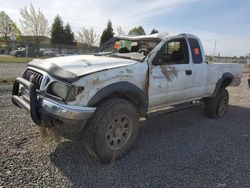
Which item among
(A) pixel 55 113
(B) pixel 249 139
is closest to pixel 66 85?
(A) pixel 55 113

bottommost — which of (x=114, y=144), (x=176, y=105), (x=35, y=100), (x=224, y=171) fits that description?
(x=224, y=171)

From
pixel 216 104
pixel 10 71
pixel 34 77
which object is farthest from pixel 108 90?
pixel 10 71

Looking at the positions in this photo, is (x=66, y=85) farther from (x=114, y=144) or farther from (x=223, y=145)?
(x=223, y=145)

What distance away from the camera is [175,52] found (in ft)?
15.2

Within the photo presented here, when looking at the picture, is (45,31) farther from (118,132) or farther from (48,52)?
(118,132)

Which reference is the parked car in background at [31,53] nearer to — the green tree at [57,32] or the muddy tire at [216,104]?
the green tree at [57,32]

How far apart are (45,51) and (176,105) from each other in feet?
94.9

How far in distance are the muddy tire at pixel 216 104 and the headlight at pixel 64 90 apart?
3.91 m

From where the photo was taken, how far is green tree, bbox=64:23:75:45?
50281 millimetres

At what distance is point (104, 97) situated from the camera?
3.11m

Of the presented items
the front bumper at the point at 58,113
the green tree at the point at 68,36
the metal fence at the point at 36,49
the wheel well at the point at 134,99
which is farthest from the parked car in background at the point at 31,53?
the front bumper at the point at 58,113

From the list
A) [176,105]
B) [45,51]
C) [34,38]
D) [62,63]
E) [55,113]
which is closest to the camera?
[55,113]

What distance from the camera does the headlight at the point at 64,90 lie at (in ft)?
9.43

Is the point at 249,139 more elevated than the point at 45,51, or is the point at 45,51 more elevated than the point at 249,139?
the point at 45,51
